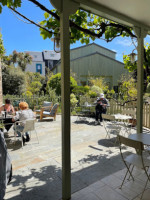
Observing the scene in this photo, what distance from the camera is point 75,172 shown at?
2871 mm

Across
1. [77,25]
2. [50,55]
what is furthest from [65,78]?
[50,55]

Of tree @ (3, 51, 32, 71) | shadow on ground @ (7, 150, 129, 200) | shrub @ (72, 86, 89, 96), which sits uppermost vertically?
tree @ (3, 51, 32, 71)

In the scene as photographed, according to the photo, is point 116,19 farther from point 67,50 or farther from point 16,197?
point 16,197

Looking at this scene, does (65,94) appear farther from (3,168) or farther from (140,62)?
(140,62)

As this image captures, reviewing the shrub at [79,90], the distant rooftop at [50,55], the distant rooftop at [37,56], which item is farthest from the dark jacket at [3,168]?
the distant rooftop at [50,55]

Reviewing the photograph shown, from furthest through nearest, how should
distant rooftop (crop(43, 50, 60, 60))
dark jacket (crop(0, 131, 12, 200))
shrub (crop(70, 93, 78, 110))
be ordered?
1. distant rooftop (crop(43, 50, 60, 60))
2. shrub (crop(70, 93, 78, 110))
3. dark jacket (crop(0, 131, 12, 200))

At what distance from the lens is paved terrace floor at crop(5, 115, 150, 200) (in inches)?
88.3

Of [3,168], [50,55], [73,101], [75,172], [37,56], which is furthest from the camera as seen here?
[50,55]

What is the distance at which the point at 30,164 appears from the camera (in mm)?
3189

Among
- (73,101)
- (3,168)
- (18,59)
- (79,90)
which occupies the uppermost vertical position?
(18,59)

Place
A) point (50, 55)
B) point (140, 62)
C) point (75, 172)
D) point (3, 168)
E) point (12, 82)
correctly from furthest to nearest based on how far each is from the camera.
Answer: point (50, 55) < point (12, 82) < point (140, 62) < point (75, 172) < point (3, 168)

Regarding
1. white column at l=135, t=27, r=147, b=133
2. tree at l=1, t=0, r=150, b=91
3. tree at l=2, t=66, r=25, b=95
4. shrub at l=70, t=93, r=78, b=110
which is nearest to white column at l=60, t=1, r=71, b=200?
tree at l=1, t=0, r=150, b=91

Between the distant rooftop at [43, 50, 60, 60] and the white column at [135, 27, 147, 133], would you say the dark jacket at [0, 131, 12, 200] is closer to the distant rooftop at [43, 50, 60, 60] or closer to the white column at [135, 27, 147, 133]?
the white column at [135, 27, 147, 133]

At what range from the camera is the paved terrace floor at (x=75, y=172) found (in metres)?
2.24
